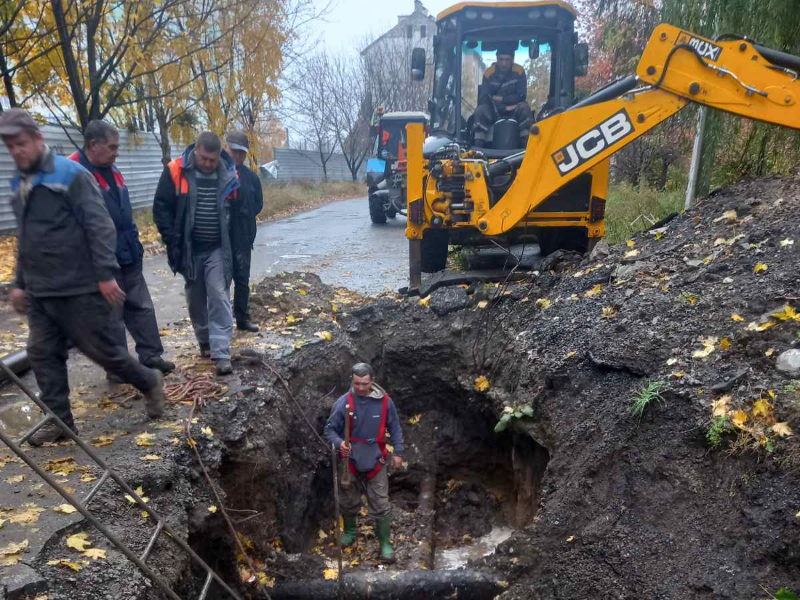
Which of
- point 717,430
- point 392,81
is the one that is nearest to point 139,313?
point 717,430

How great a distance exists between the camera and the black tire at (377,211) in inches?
658

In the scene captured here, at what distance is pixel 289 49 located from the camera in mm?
15023

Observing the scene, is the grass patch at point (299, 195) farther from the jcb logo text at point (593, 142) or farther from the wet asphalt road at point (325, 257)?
the jcb logo text at point (593, 142)

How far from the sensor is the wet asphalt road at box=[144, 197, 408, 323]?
27.2ft

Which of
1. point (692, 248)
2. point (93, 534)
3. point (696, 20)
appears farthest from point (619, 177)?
point (93, 534)

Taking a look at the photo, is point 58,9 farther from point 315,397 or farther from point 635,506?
point 635,506

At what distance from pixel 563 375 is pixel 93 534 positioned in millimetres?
3317

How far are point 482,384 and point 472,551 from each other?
59.8 inches

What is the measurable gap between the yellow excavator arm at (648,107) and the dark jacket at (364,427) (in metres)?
2.46

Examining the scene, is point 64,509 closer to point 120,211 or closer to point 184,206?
point 120,211

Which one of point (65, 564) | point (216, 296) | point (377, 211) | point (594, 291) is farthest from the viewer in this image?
point (377, 211)

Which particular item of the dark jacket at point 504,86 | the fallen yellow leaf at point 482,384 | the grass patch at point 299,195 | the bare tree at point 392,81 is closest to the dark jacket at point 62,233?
the fallen yellow leaf at point 482,384

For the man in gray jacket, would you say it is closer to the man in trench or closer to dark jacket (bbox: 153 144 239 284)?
dark jacket (bbox: 153 144 239 284)

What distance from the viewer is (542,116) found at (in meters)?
7.43
